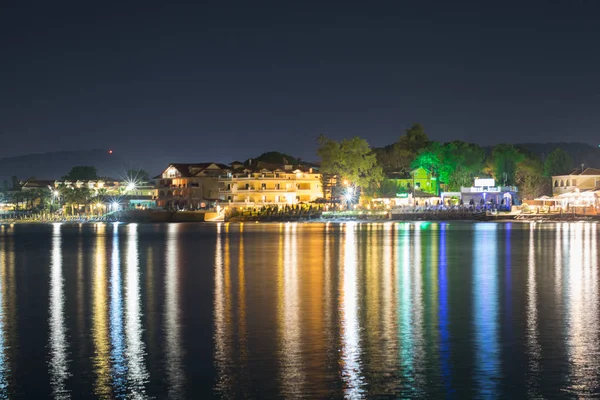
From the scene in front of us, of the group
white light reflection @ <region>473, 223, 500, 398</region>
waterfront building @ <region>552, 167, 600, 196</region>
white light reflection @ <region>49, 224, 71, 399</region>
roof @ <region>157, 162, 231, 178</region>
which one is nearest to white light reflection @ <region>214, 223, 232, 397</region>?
white light reflection @ <region>49, 224, 71, 399</region>

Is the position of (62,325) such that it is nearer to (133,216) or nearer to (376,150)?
(133,216)

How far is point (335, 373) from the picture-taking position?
1549cm

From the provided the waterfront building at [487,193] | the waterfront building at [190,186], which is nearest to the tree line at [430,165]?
the waterfront building at [487,193]

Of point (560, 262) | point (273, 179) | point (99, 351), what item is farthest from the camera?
point (273, 179)

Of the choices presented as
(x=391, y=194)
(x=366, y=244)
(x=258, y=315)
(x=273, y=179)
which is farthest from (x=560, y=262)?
(x=273, y=179)

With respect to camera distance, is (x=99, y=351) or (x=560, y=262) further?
(x=560, y=262)

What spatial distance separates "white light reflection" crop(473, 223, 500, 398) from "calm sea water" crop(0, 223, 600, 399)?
5 centimetres

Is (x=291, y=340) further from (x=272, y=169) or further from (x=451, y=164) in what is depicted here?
(x=272, y=169)

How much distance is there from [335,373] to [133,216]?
114416mm

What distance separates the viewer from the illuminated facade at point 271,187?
11694 cm

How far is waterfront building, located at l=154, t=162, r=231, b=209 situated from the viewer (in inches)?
4929

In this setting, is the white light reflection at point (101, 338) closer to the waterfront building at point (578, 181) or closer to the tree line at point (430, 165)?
the tree line at point (430, 165)

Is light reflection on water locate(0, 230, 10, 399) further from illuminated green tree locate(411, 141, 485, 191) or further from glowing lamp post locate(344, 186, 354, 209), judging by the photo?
illuminated green tree locate(411, 141, 485, 191)

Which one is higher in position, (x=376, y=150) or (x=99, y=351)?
(x=376, y=150)
